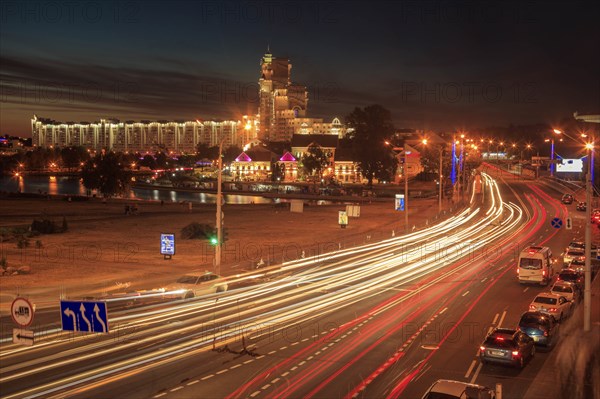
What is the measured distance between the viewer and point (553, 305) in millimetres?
19047

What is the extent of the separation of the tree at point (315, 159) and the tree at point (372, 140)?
23023 mm

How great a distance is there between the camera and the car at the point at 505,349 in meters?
14.2

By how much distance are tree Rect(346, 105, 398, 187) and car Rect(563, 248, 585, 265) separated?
68.8 metres

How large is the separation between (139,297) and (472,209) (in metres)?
48.2

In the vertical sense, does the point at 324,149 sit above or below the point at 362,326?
above

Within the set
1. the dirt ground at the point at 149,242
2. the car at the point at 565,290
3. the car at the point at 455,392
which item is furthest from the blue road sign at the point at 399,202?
the car at the point at 455,392

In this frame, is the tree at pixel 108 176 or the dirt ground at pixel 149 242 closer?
the dirt ground at pixel 149 242

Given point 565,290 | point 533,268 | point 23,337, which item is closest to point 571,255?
point 533,268

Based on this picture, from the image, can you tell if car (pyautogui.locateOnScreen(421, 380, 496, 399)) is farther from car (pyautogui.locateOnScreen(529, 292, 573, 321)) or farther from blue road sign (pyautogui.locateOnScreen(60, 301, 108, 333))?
car (pyautogui.locateOnScreen(529, 292, 573, 321))

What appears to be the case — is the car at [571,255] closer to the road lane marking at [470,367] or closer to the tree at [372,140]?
the road lane marking at [470,367]

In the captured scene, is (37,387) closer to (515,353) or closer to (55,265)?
(515,353)

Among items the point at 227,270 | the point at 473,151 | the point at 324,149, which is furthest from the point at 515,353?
the point at 473,151

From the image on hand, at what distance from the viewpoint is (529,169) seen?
10906 cm

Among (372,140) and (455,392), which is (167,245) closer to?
(455,392)
